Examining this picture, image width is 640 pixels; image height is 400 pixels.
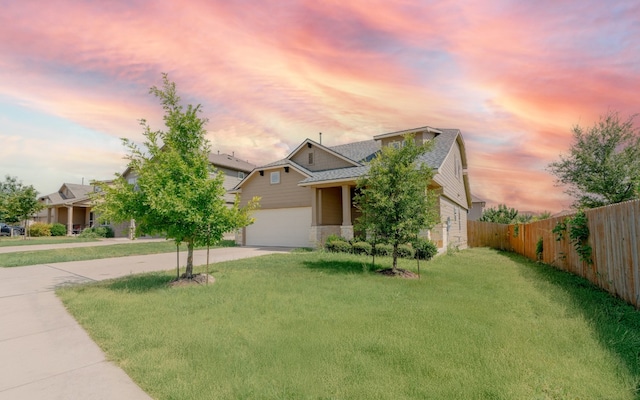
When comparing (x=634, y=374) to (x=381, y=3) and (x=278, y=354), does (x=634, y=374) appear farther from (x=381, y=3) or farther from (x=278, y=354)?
(x=381, y=3)

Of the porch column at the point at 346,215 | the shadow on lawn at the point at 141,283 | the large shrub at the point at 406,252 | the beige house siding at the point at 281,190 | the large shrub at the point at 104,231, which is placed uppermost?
the beige house siding at the point at 281,190

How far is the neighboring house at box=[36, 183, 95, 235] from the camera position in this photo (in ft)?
114

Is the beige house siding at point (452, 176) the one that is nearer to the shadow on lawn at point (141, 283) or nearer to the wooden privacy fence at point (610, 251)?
the wooden privacy fence at point (610, 251)

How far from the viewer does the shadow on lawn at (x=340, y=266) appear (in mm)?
10422

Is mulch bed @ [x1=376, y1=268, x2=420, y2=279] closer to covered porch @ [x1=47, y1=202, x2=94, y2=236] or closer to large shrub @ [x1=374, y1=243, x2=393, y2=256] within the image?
large shrub @ [x1=374, y1=243, x2=393, y2=256]

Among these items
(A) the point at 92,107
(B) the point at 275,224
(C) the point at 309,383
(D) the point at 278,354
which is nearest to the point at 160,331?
(D) the point at 278,354

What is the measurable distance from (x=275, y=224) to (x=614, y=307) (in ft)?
56.5

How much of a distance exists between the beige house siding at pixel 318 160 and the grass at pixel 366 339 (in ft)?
40.0

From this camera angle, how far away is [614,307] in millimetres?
6324

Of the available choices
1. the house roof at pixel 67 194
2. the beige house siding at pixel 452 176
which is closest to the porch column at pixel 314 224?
the beige house siding at pixel 452 176

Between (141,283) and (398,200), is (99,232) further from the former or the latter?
(398,200)

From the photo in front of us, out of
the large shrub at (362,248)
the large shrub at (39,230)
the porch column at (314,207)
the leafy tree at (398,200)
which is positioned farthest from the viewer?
the large shrub at (39,230)

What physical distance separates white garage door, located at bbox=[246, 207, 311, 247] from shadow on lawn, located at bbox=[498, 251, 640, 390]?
1268 cm

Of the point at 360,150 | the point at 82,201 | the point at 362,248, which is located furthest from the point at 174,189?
the point at 82,201
